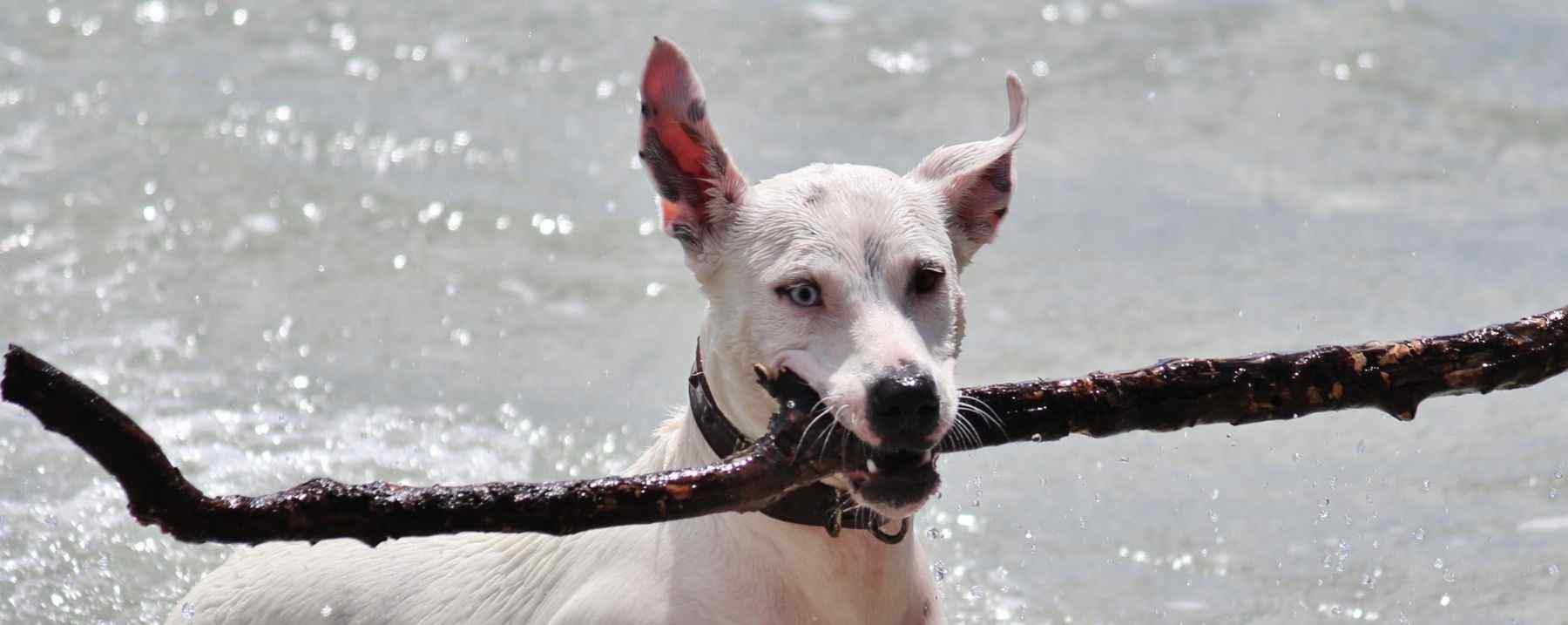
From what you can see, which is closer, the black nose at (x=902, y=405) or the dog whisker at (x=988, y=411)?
the black nose at (x=902, y=405)

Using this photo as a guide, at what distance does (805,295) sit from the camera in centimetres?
416

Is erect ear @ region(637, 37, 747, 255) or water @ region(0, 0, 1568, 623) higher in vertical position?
erect ear @ region(637, 37, 747, 255)

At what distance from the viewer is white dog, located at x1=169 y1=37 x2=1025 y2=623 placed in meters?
3.93

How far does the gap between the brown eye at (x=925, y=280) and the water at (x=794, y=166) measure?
286 centimetres

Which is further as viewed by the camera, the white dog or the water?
the water

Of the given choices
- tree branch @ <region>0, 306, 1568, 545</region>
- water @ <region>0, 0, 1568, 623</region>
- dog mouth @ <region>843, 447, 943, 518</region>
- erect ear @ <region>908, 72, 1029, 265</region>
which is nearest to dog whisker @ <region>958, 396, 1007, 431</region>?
tree branch @ <region>0, 306, 1568, 545</region>

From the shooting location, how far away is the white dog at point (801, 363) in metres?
3.93

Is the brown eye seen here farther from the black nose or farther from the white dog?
the black nose

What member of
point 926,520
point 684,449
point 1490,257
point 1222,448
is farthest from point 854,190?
point 1490,257

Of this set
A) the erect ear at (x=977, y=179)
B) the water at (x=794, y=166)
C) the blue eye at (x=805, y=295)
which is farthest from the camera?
the water at (x=794, y=166)

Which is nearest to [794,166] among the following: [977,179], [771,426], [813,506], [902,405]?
[977,179]

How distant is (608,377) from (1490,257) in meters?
4.93

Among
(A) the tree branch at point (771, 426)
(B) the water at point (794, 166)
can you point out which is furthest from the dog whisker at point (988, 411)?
(B) the water at point (794, 166)

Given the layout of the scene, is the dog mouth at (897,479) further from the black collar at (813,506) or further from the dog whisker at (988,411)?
the black collar at (813,506)
